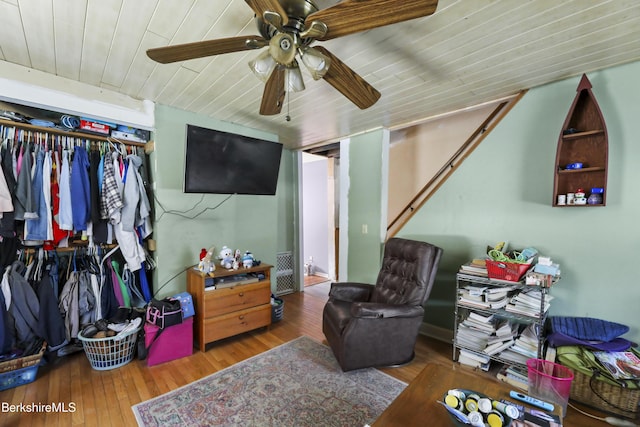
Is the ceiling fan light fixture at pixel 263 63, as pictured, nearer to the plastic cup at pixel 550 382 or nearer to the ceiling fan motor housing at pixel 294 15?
the ceiling fan motor housing at pixel 294 15

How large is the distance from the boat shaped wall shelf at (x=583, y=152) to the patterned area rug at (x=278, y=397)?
1947mm

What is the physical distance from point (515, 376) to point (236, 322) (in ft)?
7.68

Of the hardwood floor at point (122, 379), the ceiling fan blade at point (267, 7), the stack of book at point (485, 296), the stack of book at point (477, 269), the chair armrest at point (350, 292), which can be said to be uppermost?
the ceiling fan blade at point (267, 7)

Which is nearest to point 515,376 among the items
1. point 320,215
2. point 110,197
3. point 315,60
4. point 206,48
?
point 315,60

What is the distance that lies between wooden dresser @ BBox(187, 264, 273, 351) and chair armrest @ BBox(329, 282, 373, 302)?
705 millimetres

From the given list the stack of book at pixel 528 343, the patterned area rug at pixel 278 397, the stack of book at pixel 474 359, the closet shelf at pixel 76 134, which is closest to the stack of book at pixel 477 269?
the stack of book at pixel 528 343

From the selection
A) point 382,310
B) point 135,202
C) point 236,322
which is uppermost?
point 135,202

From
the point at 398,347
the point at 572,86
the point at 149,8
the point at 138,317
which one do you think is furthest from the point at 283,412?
the point at 572,86

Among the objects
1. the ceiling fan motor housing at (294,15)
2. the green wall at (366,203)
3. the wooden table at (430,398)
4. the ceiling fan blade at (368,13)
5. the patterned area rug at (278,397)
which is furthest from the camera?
the green wall at (366,203)

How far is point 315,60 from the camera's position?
1.14 m

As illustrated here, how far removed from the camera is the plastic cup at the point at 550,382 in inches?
60.9

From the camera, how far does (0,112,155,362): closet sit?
1.95 meters

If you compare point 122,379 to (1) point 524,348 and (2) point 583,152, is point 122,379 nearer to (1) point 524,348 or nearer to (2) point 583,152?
(1) point 524,348

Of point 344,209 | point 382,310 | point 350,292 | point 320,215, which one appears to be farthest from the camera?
point 320,215
